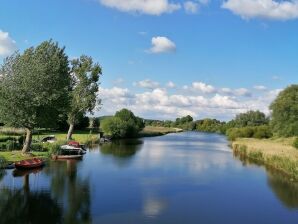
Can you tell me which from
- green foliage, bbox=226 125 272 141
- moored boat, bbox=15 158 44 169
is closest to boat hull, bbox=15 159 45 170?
moored boat, bbox=15 158 44 169

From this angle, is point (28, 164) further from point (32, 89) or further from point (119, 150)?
point (119, 150)

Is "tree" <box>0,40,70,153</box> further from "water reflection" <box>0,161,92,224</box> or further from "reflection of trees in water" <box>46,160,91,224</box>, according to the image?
"water reflection" <box>0,161,92,224</box>

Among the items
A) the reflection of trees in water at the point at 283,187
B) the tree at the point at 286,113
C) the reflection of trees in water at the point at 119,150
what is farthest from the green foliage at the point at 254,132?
the reflection of trees in water at the point at 283,187

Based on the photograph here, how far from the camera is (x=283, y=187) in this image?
4038 centimetres

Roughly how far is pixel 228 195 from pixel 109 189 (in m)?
10.3

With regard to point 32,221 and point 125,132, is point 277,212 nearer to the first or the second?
point 32,221

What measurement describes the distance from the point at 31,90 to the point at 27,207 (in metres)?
26.2

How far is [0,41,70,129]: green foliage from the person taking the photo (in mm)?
52125

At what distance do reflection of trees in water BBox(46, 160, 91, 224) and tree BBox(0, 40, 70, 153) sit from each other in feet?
23.7

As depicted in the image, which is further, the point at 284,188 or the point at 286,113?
the point at 286,113

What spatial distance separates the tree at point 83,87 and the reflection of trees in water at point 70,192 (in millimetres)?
32721

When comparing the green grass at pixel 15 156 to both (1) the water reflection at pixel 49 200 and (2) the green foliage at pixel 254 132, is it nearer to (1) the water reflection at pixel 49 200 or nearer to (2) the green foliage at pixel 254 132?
(1) the water reflection at pixel 49 200

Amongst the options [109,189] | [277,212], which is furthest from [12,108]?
[277,212]

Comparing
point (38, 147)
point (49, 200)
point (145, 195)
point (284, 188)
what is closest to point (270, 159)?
point (284, 188)
